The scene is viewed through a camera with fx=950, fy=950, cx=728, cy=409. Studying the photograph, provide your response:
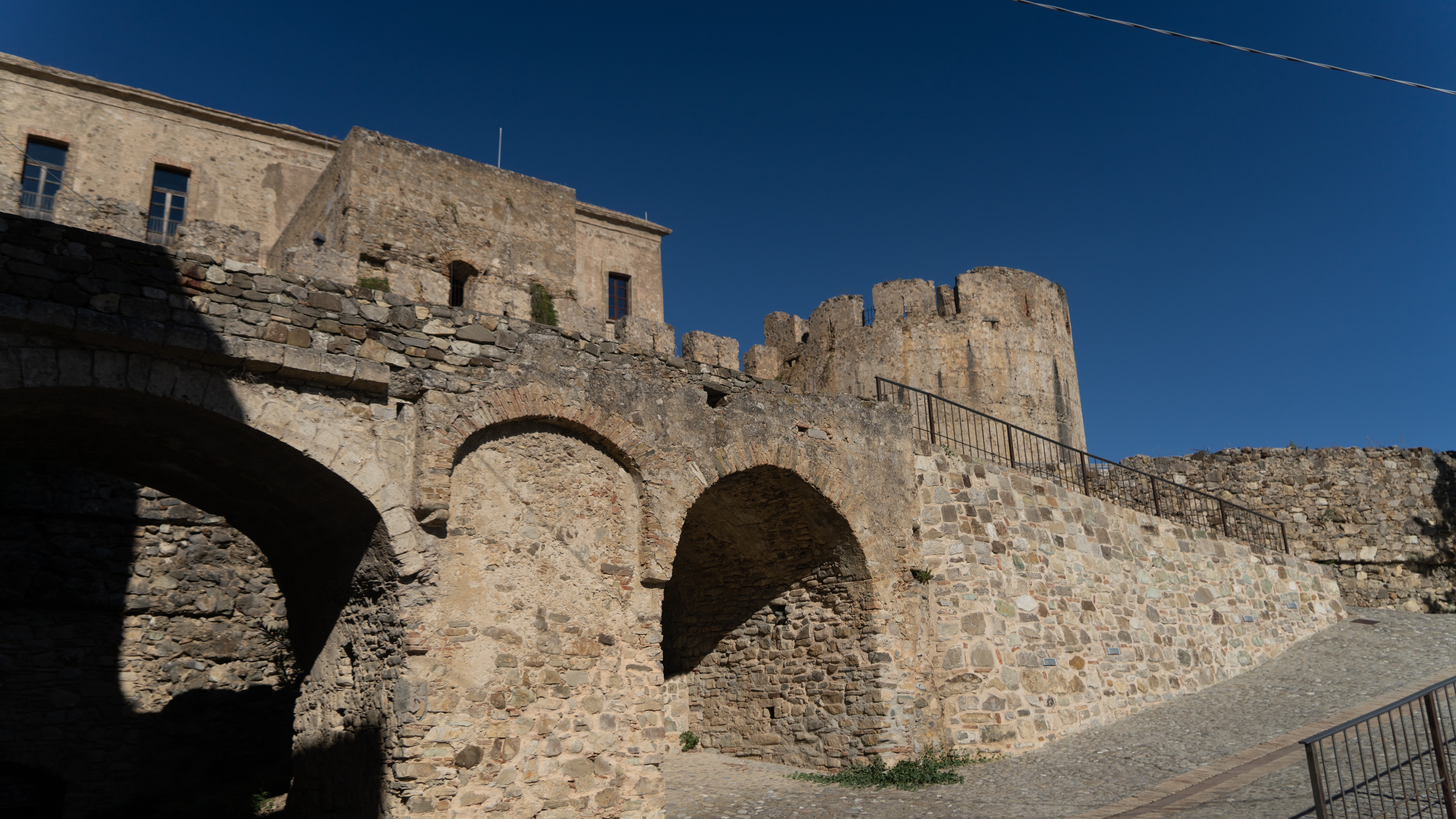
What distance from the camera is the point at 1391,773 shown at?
7.04m

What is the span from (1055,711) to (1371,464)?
402 inches

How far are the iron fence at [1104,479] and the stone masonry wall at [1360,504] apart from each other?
1.92 feet

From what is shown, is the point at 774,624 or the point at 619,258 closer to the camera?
the point at 774,624

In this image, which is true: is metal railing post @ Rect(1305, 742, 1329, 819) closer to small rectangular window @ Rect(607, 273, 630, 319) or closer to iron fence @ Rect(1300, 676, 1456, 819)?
iron fence @ Rect(1300, 676, 1456, 819)

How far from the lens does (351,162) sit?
1591 centimetres

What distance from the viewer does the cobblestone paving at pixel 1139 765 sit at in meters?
8.10

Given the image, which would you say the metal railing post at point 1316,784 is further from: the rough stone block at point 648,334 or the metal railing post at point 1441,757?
the rough stone block at point 648,334

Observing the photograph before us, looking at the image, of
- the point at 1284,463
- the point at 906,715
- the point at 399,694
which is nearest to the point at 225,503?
the point at 399,694

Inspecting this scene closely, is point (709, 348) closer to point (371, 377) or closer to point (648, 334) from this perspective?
point (648, 334)

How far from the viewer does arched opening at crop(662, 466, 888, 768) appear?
10320mm

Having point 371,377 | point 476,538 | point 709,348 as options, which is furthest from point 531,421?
point 709,348

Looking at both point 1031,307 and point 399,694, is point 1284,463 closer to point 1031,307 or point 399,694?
point 1031,307

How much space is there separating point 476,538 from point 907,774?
16.6ft

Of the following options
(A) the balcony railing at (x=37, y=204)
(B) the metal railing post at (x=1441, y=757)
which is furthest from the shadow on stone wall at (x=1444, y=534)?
(A) the balcony railing at (x=37, y=204)
